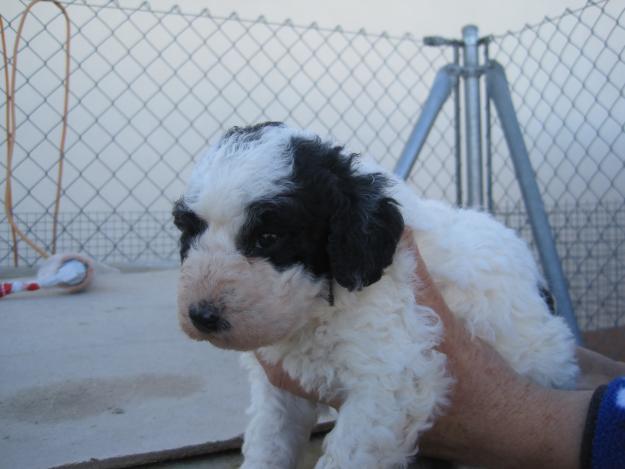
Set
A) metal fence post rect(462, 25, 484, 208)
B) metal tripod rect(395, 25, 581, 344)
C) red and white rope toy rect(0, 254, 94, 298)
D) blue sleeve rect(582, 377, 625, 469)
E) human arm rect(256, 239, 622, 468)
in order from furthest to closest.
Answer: metal fence post rect(462, 25, 484, 208) → metal tripod rect(395, 25, 581, 344) → red and white rope toy rect(0, 254, 94, 298) → human arm rect(256, 239, 622, 468) → blue sleeve rect(582, 377, 625, 469)

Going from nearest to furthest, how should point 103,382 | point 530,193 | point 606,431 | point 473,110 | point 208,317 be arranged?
1. point 208,317
2. point 606,431
3. point 103,382
4. point 530,193
5. point 473,110

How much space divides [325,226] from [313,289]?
159 millimetres

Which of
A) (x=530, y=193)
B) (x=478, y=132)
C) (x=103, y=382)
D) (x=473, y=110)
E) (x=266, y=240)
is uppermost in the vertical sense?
(x=473, y=110)

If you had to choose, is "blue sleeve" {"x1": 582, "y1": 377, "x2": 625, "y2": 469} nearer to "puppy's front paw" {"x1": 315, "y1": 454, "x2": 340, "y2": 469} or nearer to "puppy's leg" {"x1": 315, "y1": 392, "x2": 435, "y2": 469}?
"puppy's leg" {"x1": 315, "y1": 392, "x2": 435, "y2": 469}

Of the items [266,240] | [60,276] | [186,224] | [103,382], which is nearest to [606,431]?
[266,240]

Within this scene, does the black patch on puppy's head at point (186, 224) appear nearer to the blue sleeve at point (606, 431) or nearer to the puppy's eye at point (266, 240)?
the puppy's eye at point (266, 240)

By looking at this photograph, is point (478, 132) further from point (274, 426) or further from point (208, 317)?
point (208, 317)

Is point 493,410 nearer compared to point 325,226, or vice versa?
point 325,226

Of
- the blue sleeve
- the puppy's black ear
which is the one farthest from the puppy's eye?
the blue sleeve

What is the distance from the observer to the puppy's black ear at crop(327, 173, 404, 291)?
4.70 ft

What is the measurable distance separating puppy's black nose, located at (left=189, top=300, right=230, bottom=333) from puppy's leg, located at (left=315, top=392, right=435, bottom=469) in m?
0.43

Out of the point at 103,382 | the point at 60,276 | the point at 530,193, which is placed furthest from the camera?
the point at 530,193

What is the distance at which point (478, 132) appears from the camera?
380 cm

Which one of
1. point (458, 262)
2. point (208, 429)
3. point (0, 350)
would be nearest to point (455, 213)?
point (458, 262)
